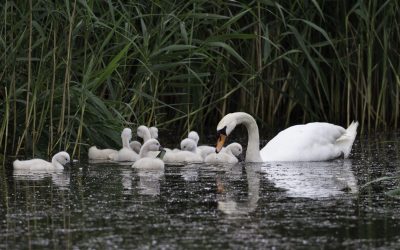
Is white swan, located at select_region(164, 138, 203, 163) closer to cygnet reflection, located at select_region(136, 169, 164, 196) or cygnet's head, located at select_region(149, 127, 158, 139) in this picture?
cygnet's head, located at select_region(149, 127, 158, 139)

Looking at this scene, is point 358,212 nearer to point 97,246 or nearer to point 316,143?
point 97,246

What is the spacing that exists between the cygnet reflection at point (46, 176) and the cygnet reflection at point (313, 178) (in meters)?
1.52

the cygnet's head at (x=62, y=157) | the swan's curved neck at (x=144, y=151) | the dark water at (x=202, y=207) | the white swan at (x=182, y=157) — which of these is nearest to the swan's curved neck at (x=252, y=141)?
the dark water at (x=202, y=207)

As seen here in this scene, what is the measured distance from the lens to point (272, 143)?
11.0 metres

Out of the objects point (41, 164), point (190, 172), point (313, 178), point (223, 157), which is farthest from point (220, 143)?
point (41, 164)

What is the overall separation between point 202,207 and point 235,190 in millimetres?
865

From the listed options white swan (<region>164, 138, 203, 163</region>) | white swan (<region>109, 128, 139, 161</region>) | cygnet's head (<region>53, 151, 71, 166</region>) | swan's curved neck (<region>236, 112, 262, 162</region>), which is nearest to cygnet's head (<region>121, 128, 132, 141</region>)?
white swan (<region>109, 128, 139, 161</region>)

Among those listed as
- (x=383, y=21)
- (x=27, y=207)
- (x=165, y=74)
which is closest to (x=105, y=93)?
(x=165, y=74)

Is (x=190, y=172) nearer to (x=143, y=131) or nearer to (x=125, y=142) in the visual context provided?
(x=125, y=142)

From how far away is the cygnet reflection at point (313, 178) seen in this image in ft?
27.4

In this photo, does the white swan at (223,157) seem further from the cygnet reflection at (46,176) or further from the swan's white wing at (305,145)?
the cygnet reflection at (46,176)

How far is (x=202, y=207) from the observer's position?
302 inches

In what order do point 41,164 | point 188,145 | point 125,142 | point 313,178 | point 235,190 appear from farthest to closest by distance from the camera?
point 188,145 → point 125,142 → point 41,164 → point 313,178 → point 235,190

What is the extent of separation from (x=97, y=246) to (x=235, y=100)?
7476 millimetres
